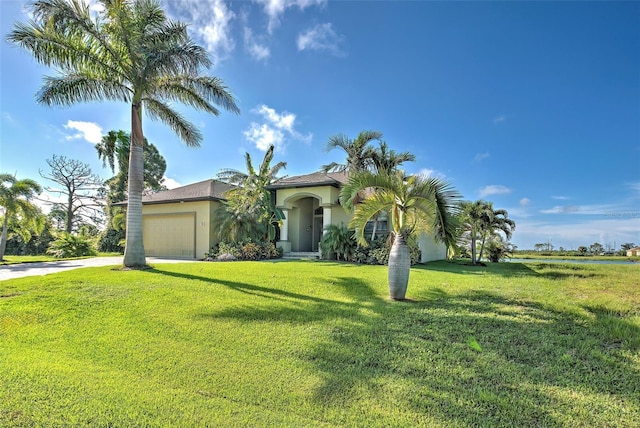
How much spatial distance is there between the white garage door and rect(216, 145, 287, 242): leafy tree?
8.21 feet

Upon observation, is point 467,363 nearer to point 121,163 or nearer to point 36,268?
point 36,268

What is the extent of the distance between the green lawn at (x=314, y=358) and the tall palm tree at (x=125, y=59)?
6786 millimetres

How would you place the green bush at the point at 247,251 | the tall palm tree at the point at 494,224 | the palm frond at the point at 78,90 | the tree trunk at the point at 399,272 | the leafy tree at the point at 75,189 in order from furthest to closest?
the leafy tree at the point at 75,189
the tall palm tree at the point at 494,224
the green bush at the point at 247,251
the palm frond at the point at 78,90
the tree trunk at the point at 399,272

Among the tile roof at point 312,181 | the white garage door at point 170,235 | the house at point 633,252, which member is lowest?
the house at point 633,252

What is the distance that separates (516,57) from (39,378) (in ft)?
54.3

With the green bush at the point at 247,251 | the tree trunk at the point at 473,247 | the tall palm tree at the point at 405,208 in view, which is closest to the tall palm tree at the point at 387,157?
the tree trunk at the point at 473,247

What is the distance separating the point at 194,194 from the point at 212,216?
7.80ft

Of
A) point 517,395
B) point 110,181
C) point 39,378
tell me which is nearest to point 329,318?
point 517,395

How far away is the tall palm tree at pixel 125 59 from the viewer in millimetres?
10388

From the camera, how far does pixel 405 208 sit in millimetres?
8039

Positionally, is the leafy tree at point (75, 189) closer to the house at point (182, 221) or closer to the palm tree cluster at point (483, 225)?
the house at point (182, 221)

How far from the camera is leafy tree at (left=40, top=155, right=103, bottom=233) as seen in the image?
32753 mm

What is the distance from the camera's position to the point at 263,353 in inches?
182

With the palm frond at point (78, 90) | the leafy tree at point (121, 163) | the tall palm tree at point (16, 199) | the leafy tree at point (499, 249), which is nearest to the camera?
the palm frond at point (78, 90)
